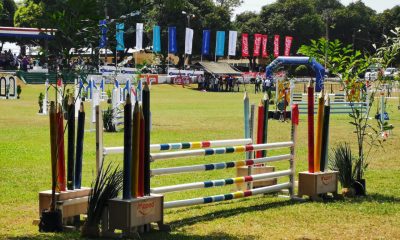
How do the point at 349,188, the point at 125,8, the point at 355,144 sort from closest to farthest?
the point at 125,8 → the point at 349,188 → the point at 355,144

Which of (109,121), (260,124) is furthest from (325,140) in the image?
(109,121)

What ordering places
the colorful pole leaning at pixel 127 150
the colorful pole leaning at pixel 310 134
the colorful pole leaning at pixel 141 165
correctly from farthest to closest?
the colorful pole leaning at pixel 310 134 → the colorful pole leaning at pixel 141 165 → the colorful pole leaning at pixel 127 150

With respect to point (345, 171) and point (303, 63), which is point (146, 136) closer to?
point (345, 171)

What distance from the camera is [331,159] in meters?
12.1

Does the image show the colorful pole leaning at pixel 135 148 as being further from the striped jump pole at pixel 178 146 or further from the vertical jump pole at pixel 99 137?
the striped jump pole at pixel 178 146

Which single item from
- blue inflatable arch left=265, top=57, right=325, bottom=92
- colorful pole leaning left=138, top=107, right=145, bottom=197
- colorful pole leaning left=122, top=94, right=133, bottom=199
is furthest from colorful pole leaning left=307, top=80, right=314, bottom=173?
blue inflatable arch left=265, top=57, right=325, bottom=92

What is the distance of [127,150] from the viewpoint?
26.1ft

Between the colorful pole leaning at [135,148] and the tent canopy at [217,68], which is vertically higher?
the tent canopy at [217,68]

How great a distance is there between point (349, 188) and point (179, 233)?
4063 mm

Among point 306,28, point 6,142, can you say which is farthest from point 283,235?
point 306,28

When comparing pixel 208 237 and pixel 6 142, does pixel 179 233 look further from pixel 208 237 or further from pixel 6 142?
pixel 6 142

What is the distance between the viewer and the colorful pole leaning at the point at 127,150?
311 inches

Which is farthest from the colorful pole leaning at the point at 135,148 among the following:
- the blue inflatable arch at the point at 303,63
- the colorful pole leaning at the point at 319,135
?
the blue inflatable arch at the point at 303,63

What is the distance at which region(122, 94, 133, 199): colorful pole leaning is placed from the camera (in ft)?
25.9
